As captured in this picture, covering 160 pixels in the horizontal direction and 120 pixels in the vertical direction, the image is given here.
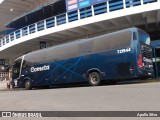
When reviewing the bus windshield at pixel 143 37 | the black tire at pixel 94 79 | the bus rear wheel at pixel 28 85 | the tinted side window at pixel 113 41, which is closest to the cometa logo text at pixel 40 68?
the bus rear wheel at pixel 28 85

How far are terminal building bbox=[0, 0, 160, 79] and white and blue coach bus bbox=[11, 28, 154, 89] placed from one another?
16.7ft

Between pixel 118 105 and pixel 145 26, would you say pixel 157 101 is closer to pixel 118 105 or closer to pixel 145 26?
pixel 118 105

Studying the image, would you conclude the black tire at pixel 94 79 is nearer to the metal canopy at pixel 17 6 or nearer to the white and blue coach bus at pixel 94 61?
the white and blue coach bus at pixel 94 61

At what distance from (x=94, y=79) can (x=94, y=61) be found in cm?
112

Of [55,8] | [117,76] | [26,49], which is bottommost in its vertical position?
[117,76]

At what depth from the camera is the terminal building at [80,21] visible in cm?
2386

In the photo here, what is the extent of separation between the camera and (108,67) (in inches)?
706

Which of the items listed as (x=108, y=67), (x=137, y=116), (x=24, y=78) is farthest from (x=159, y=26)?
(x=137, y=116)

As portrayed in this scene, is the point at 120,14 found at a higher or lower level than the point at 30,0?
lower

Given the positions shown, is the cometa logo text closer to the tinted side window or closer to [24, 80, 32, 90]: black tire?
[24, 80, 32, 90]: black tire

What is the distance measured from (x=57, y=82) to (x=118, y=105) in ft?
42.4

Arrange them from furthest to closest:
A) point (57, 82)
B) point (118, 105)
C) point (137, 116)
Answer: point (57, 82)
point (118, 105)
point (137, 116)

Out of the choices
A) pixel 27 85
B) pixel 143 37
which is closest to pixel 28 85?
pixel 27 85

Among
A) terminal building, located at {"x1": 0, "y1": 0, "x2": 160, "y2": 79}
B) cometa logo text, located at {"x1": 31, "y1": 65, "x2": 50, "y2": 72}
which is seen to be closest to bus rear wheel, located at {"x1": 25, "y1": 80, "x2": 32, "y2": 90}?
cometa logo text, located at {"x1": 31, "y1": 65, "x2": 50, "y2": 72}
